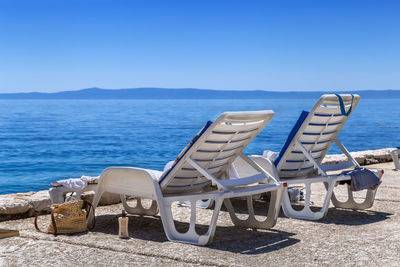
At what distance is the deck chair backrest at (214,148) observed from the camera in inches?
187

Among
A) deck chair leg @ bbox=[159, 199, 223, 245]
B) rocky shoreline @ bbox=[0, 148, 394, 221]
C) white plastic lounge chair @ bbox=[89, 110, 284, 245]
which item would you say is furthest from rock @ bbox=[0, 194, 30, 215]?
deck chair leg @ bbox=[159, 199, 223, 245]

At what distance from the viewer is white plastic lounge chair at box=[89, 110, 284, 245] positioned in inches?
185

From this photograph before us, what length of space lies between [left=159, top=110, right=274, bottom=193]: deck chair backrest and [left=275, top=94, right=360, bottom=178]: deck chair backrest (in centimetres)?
70

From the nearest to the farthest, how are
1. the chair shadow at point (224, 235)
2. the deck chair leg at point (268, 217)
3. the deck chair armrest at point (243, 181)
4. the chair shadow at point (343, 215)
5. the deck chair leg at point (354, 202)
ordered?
1. the chair shadow at point (224, 235)
2. the deck chair armrest at point (243, 181)
3. the deck chair leg at point (268, 217)
4. the chair shadow at point (343, 215)
5. the deck chair leg at point (354, 202)

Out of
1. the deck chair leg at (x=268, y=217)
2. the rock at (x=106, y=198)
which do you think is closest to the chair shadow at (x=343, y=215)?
the deck chair leg at (x=268, y=217)

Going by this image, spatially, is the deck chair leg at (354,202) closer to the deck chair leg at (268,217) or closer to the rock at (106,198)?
the deck chair leg at (268,217)

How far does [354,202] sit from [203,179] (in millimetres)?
1817

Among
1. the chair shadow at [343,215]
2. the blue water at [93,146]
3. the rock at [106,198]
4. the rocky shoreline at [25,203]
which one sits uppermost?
the rocky shoreline at [25,203]

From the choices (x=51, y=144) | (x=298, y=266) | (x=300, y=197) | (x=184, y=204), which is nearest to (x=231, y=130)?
(x=298, y=266)

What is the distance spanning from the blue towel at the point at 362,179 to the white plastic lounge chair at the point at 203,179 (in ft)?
3.26

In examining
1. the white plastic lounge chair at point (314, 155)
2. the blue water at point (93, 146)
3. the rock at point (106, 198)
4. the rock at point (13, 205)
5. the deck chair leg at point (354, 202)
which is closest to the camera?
the rock at point (13, 205)

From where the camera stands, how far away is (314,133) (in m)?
6.03

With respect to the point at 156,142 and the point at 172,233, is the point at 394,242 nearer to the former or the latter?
the point at 172,233

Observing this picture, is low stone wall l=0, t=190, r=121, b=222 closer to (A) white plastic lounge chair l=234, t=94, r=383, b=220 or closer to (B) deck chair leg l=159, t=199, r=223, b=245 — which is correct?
(B) deck chair leg l=159, t=199, r=223, b=245
